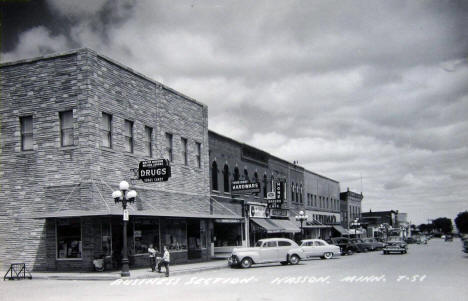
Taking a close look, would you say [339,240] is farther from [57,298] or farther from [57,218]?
[57,298]

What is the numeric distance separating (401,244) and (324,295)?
30.8 meters

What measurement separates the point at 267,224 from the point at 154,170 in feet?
62.6

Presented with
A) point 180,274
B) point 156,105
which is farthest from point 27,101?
point 180,274

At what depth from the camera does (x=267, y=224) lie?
138 feet

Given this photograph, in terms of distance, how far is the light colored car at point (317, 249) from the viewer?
114ft

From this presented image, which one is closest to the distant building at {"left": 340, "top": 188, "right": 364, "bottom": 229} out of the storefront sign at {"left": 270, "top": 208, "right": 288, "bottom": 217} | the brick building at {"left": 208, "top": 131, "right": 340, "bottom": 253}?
the brick building at {"left": 208, "top": 131, "right": 340, "bottom": 253}

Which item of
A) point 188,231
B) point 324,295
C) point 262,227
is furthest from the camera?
point 262,227

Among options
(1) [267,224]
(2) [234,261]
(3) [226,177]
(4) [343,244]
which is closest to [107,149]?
(2) [234,261]

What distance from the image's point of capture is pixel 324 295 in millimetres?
13992

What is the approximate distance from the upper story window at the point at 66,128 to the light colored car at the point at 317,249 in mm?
17675

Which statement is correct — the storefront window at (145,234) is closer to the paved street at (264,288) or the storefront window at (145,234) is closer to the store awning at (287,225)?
the paved street at (264,288)

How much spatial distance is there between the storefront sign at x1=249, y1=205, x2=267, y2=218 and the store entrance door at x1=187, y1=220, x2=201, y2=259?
866 centimetres

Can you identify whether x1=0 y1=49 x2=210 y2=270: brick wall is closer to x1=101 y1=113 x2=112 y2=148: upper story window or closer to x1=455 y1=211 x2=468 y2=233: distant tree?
x1=101 y1=113 x2=112 y2=148: upper story window

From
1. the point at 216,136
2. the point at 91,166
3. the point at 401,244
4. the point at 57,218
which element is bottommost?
the point at 401,244
